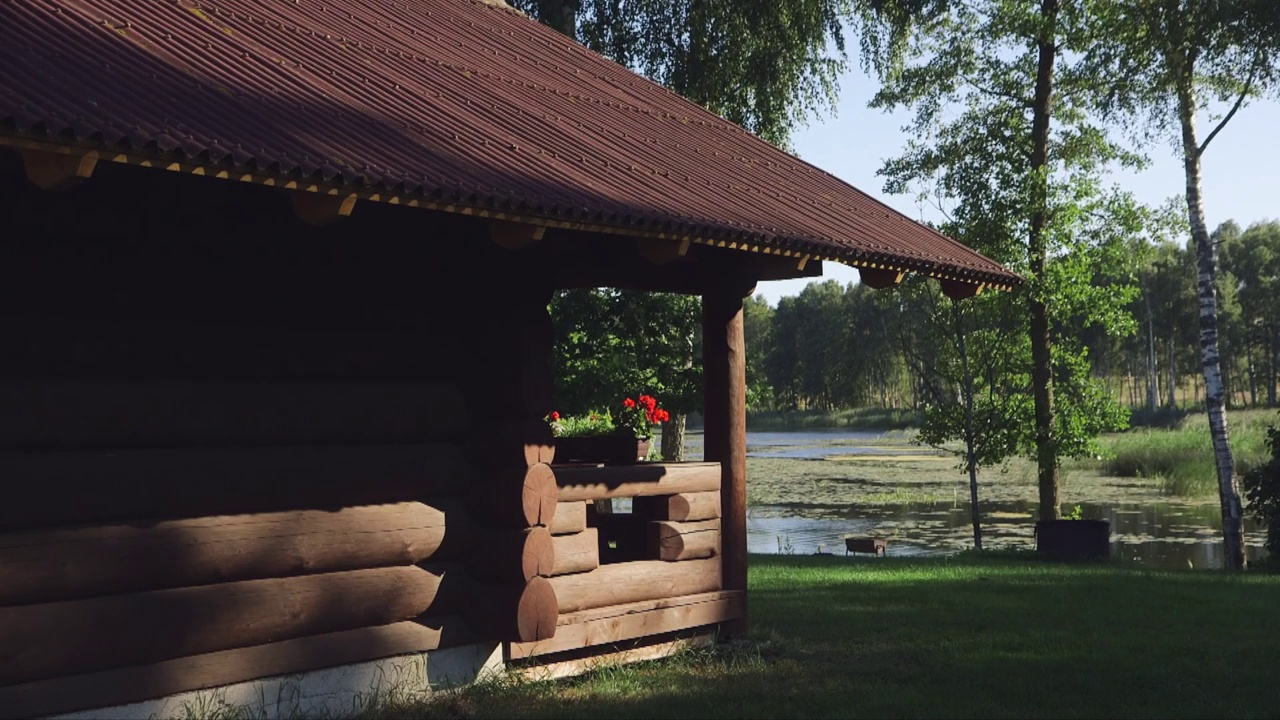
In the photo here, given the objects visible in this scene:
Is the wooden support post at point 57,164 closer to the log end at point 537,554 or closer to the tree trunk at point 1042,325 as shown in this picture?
the log end at point 537,554

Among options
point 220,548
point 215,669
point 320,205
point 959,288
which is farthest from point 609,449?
point 320,205

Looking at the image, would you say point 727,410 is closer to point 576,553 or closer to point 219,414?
point 576,553

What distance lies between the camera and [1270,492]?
17656 mm

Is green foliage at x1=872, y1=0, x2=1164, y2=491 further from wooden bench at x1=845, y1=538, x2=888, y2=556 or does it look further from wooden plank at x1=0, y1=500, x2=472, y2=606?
wooden plank at x1=0, y1=500, x2=472, y2=606

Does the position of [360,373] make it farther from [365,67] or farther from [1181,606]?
[1181,606]

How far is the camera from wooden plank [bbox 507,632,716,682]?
25.6ft

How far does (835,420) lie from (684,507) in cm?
8127

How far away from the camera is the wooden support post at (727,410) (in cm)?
905

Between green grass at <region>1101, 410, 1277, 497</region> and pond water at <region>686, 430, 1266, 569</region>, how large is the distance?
92 centimetres

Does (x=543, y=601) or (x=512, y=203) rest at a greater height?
(x=512, y=203)

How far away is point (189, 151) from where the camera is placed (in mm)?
5035

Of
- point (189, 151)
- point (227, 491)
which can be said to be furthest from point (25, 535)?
point (189, 151)

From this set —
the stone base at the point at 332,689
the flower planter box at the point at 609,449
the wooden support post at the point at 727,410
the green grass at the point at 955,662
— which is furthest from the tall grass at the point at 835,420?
the stone base at the point at 332,689

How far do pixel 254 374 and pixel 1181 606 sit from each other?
840cm
